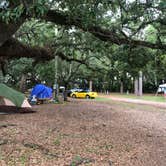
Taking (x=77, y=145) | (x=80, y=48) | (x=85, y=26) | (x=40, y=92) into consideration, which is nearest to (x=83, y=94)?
(x=40, y=92)

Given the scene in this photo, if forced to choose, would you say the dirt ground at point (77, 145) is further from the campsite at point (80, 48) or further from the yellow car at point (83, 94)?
the yellow car at point (83, 94)

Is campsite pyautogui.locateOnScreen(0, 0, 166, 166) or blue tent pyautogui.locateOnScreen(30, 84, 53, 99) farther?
blue tent pyautogui.locateOnScreen(30, 84, 53, 99)

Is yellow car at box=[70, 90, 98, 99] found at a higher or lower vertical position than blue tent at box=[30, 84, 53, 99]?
lower

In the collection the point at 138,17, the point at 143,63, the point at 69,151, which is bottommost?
the point at 69,151

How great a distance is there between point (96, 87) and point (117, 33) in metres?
45.4

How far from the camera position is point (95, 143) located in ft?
25.6

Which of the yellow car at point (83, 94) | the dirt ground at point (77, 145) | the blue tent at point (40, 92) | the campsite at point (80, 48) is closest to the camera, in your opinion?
the campsite at point (80, 48)

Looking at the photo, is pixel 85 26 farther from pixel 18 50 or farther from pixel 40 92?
pixel 40 92

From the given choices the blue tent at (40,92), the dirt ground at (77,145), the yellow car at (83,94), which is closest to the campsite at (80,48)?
the dirt ground at (77,145)

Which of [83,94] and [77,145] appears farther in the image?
[83,94]

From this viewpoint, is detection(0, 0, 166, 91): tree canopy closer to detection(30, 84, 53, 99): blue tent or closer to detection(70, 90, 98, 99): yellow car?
detection(30, 84, 53, 99): blue tent

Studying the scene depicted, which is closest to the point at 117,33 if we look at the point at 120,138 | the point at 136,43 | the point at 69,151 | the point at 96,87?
the point at 136,43

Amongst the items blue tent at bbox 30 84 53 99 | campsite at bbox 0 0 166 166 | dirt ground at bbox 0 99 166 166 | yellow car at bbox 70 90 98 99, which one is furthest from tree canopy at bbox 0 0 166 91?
yellow car at bbox 70 90 98 99

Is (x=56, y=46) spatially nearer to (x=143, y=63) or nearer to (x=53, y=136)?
(x=143, y=63)
